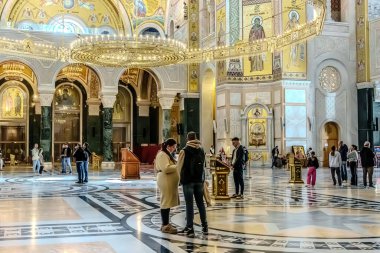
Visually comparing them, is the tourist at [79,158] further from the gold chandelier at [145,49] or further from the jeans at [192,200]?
the jeans at [192,200]

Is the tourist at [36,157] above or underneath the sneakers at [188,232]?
above

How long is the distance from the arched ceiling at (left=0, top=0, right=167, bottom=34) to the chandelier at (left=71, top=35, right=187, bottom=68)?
385 inches

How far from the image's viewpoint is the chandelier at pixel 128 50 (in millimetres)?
17625

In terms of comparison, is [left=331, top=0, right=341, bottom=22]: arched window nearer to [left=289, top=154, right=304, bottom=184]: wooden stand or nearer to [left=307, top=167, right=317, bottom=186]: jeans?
[left=289, top=154, right=304, bottom=184]: wooden stand

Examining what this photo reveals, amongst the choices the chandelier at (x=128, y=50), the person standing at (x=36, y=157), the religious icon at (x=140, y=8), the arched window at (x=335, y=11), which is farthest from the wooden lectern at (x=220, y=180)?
the religious icon at (x=140, y=8)

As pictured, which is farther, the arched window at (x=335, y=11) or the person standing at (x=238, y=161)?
the arched window at (x=335, y=11)

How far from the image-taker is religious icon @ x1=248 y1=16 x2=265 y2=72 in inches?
1020

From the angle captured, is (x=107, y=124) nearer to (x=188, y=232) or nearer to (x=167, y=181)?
(x=167, y=181)

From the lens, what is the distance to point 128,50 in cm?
1853

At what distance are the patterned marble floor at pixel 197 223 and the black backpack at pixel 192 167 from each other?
0.72m

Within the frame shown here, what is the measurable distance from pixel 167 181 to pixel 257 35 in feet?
65.8

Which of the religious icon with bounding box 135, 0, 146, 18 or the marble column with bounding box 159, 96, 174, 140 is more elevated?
the religious icon with bounding box 135, 0, 146, 18

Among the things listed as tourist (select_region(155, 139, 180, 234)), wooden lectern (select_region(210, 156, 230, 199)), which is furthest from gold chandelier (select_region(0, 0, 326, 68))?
tourist (select_region(155, 139, 180, 234))

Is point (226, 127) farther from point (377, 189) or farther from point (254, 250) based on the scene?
point (254, 250)
